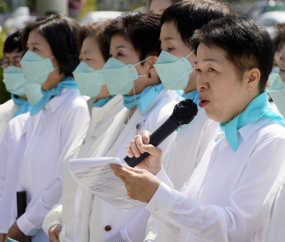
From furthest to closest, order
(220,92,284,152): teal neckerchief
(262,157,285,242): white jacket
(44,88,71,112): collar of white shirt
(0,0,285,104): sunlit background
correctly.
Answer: (0,0,285,104): sunlit background → (44,88,71,112): collar of white shirt → (220,92,284,152): teal neckerchief → (262,157,285,242): white jacket

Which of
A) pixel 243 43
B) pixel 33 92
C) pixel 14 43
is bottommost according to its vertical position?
pixel 33 92

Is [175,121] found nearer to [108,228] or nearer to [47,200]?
[108,228]

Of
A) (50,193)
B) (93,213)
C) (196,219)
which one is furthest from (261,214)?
(50,193)

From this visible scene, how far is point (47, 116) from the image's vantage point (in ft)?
13.3

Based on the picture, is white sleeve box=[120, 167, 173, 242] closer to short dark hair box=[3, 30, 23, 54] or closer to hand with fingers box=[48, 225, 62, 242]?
hand with fingers box=[48, 225, 62, 242]

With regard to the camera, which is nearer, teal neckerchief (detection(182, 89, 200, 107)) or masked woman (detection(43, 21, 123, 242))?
teal neckerchief (detection(182, 89, 200, 107))

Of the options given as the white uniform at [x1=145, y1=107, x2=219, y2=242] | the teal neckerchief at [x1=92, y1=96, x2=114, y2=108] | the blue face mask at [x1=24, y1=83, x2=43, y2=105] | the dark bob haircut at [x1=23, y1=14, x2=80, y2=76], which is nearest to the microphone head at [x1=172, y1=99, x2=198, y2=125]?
the white uniform at [x1=145, y1=107, x2=219, y2=242]

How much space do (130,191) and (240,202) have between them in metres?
0.50

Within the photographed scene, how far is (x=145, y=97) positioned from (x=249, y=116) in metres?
1.08

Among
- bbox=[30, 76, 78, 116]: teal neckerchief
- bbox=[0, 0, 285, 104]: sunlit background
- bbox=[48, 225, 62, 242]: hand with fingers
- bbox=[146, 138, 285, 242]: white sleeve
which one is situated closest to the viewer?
bbox=[146, 138, 285, 242]: white sleeve

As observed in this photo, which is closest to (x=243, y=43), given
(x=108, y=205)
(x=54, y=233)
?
(x=108, y=205)

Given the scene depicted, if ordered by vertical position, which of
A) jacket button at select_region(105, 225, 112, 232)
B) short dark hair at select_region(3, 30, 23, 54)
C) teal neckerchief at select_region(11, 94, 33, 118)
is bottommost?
teal neckerchief at select_region(11, 94, 33, 118)

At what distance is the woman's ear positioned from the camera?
2.12 metres

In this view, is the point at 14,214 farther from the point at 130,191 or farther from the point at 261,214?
the point at 261,214
